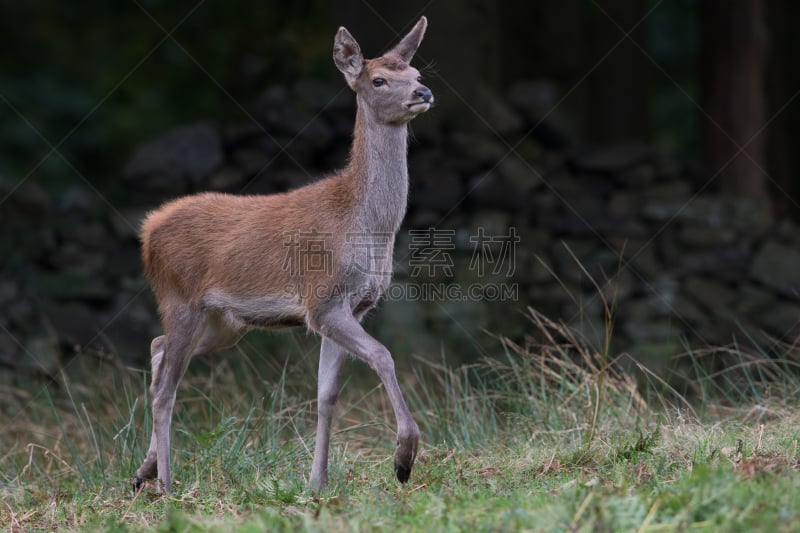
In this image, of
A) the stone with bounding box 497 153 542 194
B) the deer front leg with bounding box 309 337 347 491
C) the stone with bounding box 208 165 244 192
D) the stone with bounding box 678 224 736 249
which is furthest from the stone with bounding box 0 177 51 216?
the stone with bounding box 678 224 736 249

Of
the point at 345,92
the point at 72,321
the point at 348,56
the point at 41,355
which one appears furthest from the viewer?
the point at 345,92

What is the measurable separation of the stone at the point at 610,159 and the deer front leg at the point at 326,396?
558cm

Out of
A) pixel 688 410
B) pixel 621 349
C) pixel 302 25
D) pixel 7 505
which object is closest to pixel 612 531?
pixel 688 410

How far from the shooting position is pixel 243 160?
415 inches

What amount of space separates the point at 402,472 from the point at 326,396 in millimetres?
861

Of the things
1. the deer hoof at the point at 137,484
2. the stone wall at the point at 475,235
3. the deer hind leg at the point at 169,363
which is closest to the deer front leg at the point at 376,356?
the deer hind leg at the point at 169,363

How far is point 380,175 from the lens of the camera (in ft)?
19.2

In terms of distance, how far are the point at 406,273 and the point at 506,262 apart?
96 cm

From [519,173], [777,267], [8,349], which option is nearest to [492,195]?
[519,173]

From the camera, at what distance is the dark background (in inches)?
414

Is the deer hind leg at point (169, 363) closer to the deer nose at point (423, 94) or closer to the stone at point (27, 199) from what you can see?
the deer nose at point (423, 94)

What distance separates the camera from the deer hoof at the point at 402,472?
507 cm

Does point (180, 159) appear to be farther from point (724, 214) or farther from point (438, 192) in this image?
point (724, 214)

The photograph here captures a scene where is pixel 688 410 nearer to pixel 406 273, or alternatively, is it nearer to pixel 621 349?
pixel 621 349
